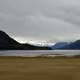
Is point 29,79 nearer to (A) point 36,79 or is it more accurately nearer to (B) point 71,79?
(A) point 36,79

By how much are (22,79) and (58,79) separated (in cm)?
248

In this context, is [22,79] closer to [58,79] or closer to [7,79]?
[7,79]

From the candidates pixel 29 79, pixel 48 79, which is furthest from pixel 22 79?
pixel 48 79

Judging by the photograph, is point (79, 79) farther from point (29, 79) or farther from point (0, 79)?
point (0, 79)

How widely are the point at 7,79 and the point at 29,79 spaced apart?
4.95ft

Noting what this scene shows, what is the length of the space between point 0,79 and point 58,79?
3.96 m

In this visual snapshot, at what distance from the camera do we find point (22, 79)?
18.8 meters

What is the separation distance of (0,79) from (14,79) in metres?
0.97

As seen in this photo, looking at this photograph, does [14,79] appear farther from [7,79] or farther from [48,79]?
[48,79]

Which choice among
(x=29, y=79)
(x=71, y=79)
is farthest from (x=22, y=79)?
A: (x=71, y=79)

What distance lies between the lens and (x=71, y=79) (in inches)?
735

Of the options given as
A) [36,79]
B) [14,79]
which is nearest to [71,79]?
[36,79]

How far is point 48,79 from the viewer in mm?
18828

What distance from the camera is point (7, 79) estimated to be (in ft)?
61.3
